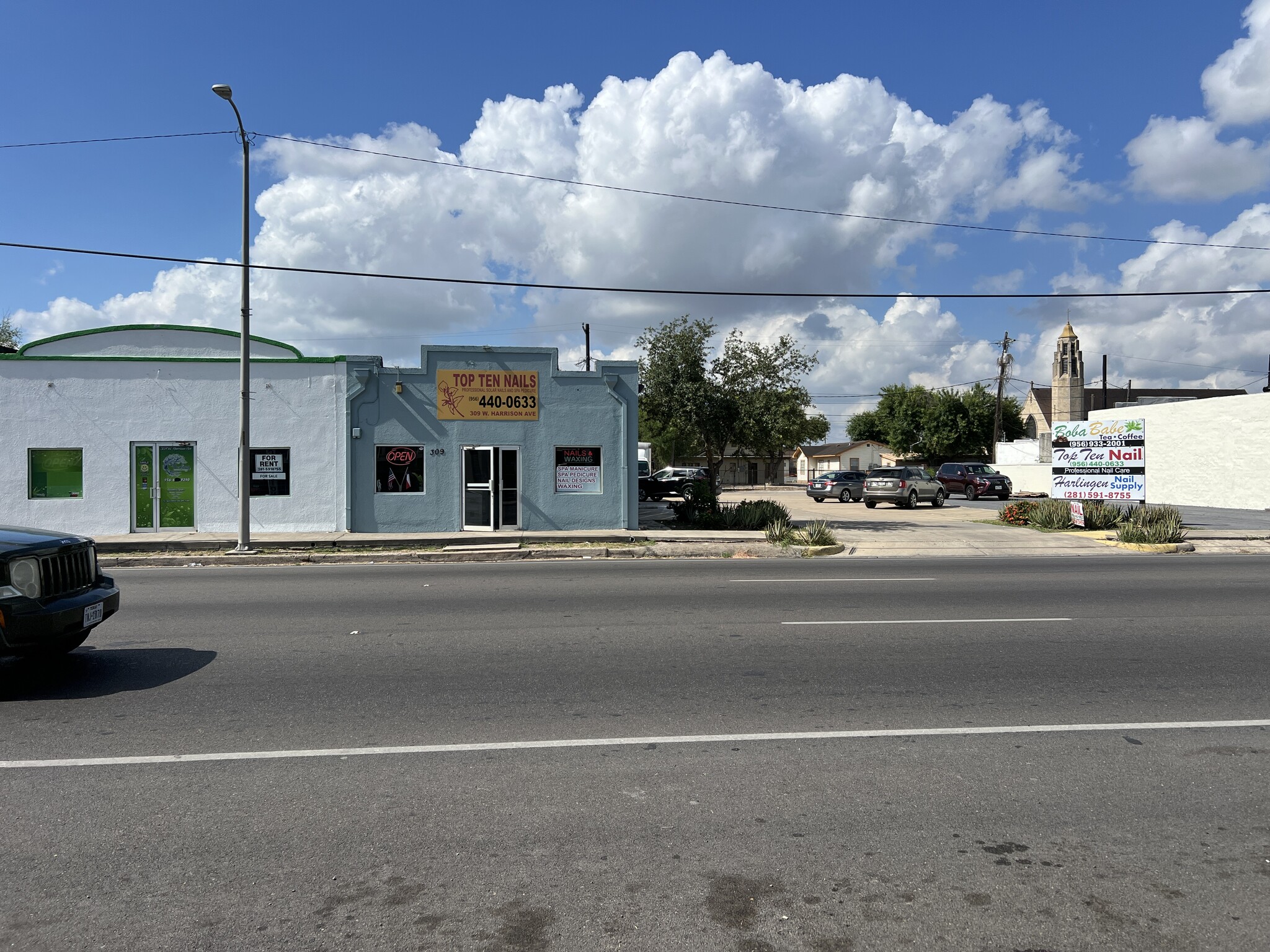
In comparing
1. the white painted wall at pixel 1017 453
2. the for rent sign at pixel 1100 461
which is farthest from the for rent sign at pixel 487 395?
the white painted wall at pixel 1017 453

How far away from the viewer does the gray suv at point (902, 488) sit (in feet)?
113

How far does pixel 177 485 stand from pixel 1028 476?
42.2 meters

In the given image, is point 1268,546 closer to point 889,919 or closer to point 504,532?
point 504,532

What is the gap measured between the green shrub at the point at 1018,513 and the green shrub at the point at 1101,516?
154 centimetres

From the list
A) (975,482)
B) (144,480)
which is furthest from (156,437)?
(975,482)

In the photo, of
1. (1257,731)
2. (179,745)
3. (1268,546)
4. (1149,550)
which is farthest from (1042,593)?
(1268,546)

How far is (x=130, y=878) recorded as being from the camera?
373 cm

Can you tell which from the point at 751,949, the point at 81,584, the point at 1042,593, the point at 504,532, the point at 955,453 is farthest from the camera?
the point at 955,453

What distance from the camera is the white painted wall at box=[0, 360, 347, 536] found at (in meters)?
20.8

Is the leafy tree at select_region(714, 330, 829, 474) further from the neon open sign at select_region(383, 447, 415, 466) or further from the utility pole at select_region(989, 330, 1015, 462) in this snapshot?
the utility pole at select_region(989, 330, 1015, 462)

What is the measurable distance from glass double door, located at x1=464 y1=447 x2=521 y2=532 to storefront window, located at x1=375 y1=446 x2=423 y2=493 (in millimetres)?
1117

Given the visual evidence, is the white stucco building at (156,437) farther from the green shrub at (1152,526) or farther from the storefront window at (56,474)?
the green shrub at (1152,526)

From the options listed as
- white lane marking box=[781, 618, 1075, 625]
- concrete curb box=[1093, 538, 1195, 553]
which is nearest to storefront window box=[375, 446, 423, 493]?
white lane marking box=[781, 618, 1075, 625]

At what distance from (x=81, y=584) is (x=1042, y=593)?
1080 cm
